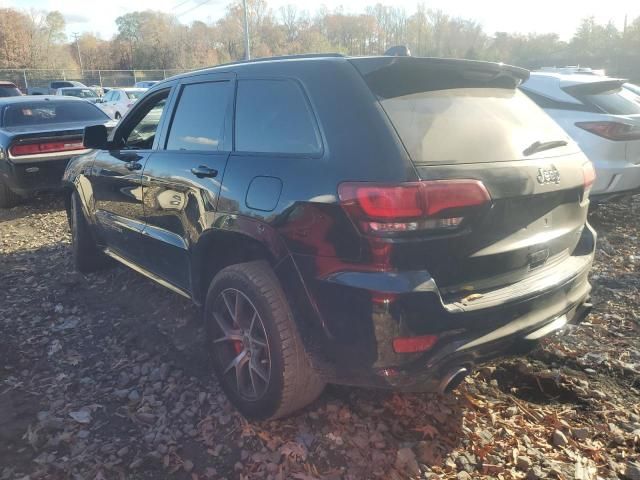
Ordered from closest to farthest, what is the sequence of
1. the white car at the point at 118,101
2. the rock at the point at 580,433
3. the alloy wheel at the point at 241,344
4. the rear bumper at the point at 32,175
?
the rock at the point at 580,433 < the alloy wheel at the point at 241,344 < the rear bumper at the point at 32,175 < the white car at the point at 118,101

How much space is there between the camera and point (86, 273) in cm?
512

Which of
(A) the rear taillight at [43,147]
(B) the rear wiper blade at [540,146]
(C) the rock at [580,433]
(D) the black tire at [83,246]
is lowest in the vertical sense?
(C) the rock at [580,433]

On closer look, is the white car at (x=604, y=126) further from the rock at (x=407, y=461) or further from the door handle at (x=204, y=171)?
the door handle at (x=204, y=171)

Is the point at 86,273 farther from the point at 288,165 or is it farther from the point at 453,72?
the point at 453,72

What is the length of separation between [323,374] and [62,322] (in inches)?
104

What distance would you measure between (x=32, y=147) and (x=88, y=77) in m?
48.8

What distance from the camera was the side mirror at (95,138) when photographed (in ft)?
13.8

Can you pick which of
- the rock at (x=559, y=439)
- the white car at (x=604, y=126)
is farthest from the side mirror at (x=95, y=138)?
the white car at (x=604, y=126)

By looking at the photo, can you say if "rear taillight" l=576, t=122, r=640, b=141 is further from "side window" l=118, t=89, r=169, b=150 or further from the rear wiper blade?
"side window" l=118, t=89, r=169, b=150

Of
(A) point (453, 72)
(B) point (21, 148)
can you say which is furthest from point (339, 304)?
(B) point (21, 148)

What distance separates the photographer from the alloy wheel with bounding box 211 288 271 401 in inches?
107

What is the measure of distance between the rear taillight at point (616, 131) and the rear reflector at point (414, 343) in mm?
4433

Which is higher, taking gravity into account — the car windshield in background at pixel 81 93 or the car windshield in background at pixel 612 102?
the car windshield in background at pixel 81 93

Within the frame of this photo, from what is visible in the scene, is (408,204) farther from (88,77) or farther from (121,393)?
(88,77)
